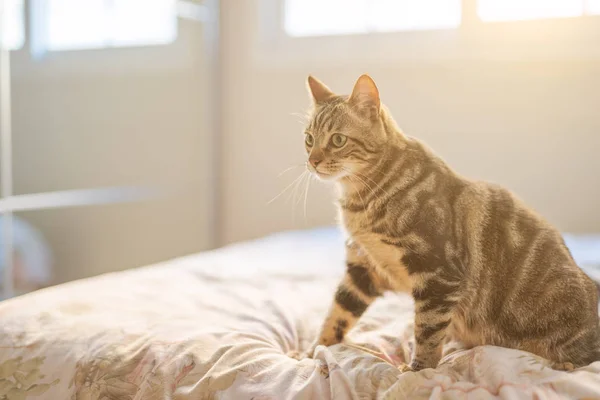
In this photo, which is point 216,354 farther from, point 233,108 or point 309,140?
point 233,108

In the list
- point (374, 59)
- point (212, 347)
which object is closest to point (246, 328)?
point (212, 347)

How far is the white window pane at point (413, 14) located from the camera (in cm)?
262

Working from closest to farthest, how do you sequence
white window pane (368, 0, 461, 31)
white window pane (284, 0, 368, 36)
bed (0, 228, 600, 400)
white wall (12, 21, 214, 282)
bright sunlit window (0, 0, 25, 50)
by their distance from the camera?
1. bed (0, 228, 600, 400)
2. bright sunlit window (0, 0, 25, 50)
3. white wall (12, 21, 214, 282)
4. white window pane (368, 0, 461, 31)
5. white window pane (284, 0, 368, 36)

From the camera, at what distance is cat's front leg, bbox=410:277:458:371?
40.6 inches

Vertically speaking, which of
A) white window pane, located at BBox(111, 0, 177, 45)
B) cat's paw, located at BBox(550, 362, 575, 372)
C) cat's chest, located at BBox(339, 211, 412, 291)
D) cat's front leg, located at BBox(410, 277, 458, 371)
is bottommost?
cat's paw, located at BBox(550, 362, 575, 372)

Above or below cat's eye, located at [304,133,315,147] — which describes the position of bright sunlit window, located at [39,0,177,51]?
above

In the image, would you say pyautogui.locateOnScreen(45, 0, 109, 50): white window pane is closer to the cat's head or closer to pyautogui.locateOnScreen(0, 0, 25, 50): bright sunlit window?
pyautogui.locateOnScreen(0, 0, 25, 50): bright sunlit window

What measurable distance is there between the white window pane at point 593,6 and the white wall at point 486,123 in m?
0.20

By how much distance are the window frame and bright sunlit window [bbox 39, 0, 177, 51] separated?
1.58 ft

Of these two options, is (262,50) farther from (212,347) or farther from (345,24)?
(212,347)

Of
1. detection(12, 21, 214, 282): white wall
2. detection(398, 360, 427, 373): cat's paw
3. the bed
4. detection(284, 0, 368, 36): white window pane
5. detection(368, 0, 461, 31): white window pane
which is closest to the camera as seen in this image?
the bed

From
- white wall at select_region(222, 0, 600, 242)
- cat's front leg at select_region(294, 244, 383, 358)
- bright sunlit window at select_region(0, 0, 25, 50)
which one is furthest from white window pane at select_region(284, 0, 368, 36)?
cat's front leg at select_region(294, 244, 383, 358)

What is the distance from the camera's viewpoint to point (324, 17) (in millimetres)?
2875

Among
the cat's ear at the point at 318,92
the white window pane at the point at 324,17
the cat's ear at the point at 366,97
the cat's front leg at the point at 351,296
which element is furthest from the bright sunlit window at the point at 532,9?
the cat's front leg at the point at 351,296
